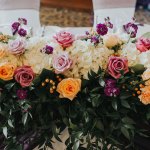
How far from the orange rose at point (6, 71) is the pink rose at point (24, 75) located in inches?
0.6

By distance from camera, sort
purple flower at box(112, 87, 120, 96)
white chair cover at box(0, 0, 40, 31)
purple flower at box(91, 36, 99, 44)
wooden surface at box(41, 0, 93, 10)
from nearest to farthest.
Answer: purple flower at box(112, 87, 120, 96), purple flower at box(91, 36, 99, 44), white chair cover at box(0, 0, 40, 31), wooden surface at box(41, 0, 93, 10)

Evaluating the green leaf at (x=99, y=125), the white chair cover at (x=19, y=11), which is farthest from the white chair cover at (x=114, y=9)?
the green leaf at (x=99, y=125)

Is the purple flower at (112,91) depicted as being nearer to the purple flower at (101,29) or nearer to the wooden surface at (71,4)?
the purple flower at (101,29)

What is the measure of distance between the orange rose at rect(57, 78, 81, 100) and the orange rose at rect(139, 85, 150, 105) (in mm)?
193

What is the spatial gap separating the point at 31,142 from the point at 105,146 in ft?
0.81

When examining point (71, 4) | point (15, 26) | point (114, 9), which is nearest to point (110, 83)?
point (15, 26)

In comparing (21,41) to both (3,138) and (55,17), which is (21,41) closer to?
(3,138)

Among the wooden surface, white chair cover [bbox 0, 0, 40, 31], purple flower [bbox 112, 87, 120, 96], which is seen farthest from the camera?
the wooden surface

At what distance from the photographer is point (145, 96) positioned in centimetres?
110

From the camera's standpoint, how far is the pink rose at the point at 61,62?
112cm

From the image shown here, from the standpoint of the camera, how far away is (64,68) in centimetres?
112

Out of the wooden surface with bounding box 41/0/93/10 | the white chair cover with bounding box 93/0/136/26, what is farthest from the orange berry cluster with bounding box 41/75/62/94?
the wooden surface with bounding box 41/0/93/10

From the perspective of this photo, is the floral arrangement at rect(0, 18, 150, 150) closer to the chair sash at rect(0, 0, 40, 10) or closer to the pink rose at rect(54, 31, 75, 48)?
the pink rose at rect(54, 31, 75, 48)

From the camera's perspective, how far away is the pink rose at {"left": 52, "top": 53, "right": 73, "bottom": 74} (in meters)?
1.12
